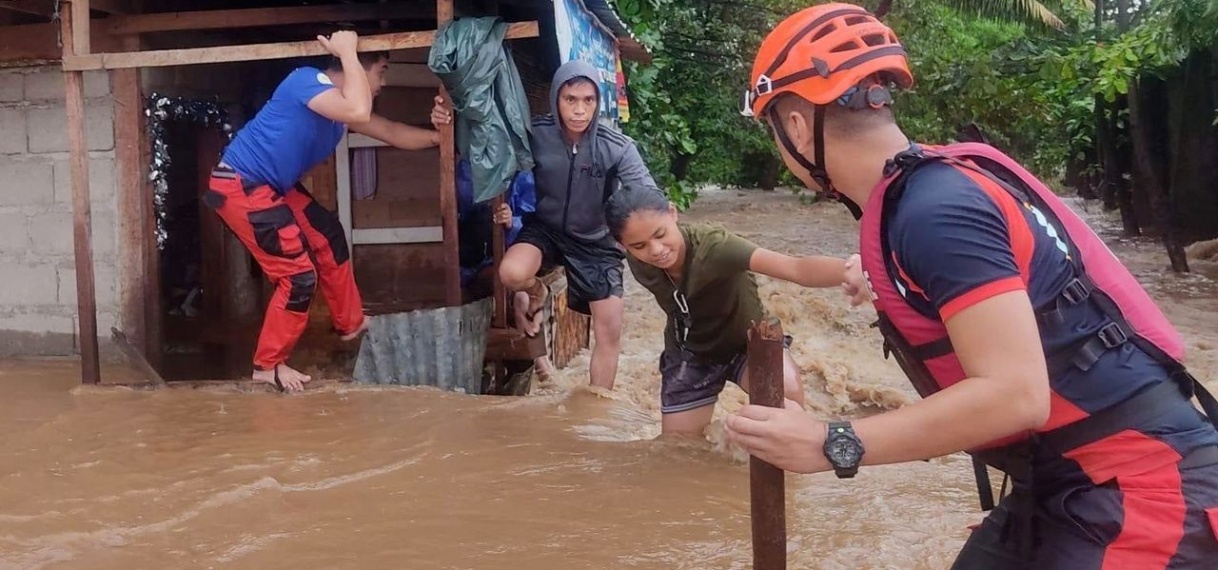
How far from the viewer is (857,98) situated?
1.79 m

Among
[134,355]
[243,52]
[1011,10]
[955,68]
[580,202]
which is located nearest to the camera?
[243,52]

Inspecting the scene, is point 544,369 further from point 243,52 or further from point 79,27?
point 79,27

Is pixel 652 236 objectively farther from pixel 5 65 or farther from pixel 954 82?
pixel 954 82

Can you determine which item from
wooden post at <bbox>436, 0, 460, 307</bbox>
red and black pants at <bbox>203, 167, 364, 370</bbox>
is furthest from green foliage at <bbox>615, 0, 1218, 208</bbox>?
red and black pants at <bbox>203, 167, 364, 370</bbox>

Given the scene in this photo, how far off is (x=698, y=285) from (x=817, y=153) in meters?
2.24

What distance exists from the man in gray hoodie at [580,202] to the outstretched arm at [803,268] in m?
1.70

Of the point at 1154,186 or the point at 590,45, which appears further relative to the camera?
the point at 1154,186

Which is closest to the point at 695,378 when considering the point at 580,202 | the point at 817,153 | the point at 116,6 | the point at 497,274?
the point at 580,202

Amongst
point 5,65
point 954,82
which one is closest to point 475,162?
point 5,65

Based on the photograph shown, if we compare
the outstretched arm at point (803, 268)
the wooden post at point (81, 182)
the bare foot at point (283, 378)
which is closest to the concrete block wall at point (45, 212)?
the wooden post at point (81, 182)

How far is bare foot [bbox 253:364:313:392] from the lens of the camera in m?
5.25

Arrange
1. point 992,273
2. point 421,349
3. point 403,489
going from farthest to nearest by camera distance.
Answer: point 421,349
point 403,489
point 992,273

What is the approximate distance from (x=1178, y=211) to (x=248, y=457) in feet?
44.7

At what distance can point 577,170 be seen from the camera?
18.0 feet
